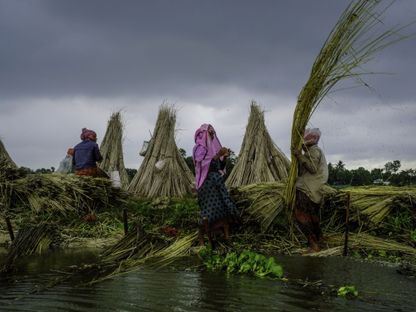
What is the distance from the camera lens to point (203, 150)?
6.84 meters

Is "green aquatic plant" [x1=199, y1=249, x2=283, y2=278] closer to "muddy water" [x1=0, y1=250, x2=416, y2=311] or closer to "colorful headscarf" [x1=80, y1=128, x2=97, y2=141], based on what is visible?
"muddy water" [x1=0, y1=250, x2=416, y2=311]

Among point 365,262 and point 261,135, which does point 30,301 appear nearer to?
point 365,262

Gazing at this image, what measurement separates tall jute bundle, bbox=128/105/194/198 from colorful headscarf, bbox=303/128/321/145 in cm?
600

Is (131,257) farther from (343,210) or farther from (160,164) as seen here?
(160,164)

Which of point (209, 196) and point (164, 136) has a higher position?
point (164, 136)

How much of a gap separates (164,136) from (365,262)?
7842 mm

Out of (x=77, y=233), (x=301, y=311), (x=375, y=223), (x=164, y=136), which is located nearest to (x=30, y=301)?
(x=301, y=311)

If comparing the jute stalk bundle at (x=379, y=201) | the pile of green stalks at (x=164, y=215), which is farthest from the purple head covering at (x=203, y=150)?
the jute stalk bundle at (x=379, y=201)

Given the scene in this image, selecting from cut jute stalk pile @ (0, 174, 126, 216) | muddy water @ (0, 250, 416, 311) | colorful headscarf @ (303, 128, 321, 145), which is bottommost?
muddy water @ (0, 250, 416, 311)

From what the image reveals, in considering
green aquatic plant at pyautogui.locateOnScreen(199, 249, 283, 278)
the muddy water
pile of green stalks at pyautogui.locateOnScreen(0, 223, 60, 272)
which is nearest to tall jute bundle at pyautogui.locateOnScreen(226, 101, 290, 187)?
pile of green stalks at pyautogui.locateOnScreen(0, 223, 60, 272)

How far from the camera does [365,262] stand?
571 centimetres

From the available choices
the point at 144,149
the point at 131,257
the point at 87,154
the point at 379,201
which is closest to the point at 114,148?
the point at 144,149

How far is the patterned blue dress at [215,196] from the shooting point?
681 centimetres

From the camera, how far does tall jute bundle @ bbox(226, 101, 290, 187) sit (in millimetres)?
11477
